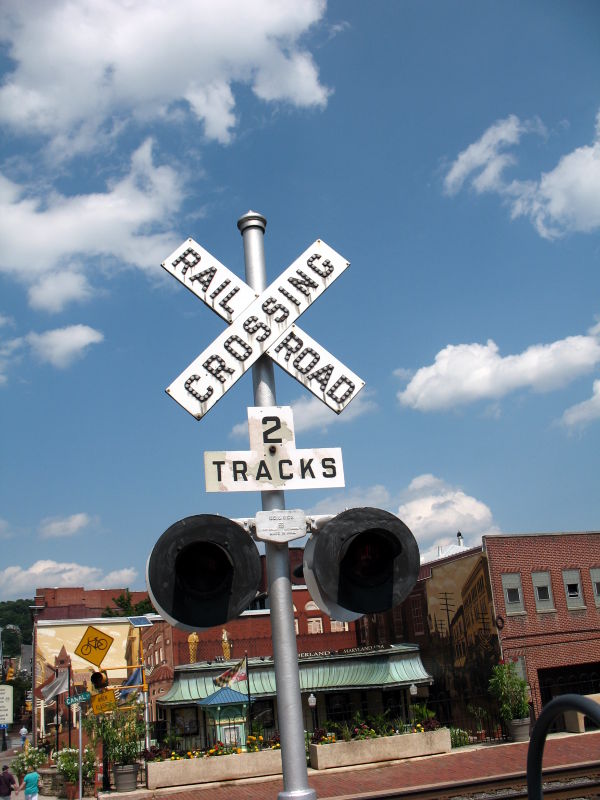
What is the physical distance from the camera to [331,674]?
104 ft

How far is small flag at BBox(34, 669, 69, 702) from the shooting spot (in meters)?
38.5

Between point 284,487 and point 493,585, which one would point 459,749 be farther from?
point 284,487

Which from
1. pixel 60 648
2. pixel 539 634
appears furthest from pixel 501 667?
pixel 60 648

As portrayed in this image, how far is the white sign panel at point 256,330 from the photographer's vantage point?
3988 mm

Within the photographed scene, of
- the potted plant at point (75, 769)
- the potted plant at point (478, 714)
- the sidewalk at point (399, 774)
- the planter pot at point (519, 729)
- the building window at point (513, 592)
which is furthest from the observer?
the building window at point (513, 592)

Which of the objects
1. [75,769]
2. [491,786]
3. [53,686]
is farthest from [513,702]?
[53,686]

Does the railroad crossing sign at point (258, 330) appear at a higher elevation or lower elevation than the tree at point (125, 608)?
lower

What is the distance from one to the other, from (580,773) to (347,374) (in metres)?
15.8

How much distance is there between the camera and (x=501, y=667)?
25.3m

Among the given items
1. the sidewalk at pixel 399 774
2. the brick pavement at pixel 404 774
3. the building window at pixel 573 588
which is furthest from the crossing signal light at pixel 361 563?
the building window at pixel 573 588

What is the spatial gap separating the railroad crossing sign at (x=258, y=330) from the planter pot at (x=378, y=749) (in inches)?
766

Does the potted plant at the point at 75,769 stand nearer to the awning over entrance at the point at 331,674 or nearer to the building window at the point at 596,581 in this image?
the awning over entrance at the point at 331,674

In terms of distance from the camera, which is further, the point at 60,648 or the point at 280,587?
the point at 60,648

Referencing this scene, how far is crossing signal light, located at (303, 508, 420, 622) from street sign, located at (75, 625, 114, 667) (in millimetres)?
13684
